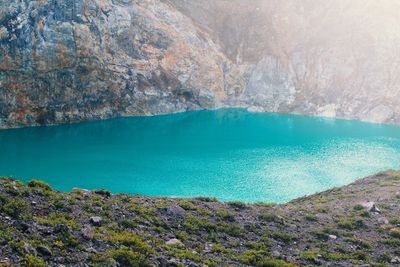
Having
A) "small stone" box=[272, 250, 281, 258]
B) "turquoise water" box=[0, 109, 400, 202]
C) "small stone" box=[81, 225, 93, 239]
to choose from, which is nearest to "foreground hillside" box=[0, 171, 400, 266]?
"small stone" box=[81, 225, 93, 239]

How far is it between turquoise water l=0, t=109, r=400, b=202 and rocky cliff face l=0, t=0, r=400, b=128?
5389 millimetres

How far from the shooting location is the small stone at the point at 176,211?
74.4 ft

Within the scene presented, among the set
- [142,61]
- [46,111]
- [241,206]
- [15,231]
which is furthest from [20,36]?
[15,231]

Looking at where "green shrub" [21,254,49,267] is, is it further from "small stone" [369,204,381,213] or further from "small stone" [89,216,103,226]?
"small stone" [369,204,381,213]

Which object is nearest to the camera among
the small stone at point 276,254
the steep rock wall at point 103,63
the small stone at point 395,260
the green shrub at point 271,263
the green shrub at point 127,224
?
the green shrub at point 271,263

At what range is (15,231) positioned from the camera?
15.4m

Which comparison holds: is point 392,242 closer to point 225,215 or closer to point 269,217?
point 269,217

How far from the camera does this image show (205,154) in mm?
74938

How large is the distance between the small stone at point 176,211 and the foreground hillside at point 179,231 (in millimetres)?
50

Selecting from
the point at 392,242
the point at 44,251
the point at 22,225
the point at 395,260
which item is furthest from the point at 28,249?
the point at 392,242

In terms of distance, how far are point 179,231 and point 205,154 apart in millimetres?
54163

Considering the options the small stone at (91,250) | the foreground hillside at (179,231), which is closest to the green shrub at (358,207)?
the foreground hillside at (179,231)

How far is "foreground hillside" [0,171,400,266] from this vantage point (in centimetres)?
1573

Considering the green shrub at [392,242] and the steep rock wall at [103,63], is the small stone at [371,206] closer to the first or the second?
the green shrub at [392,242]
